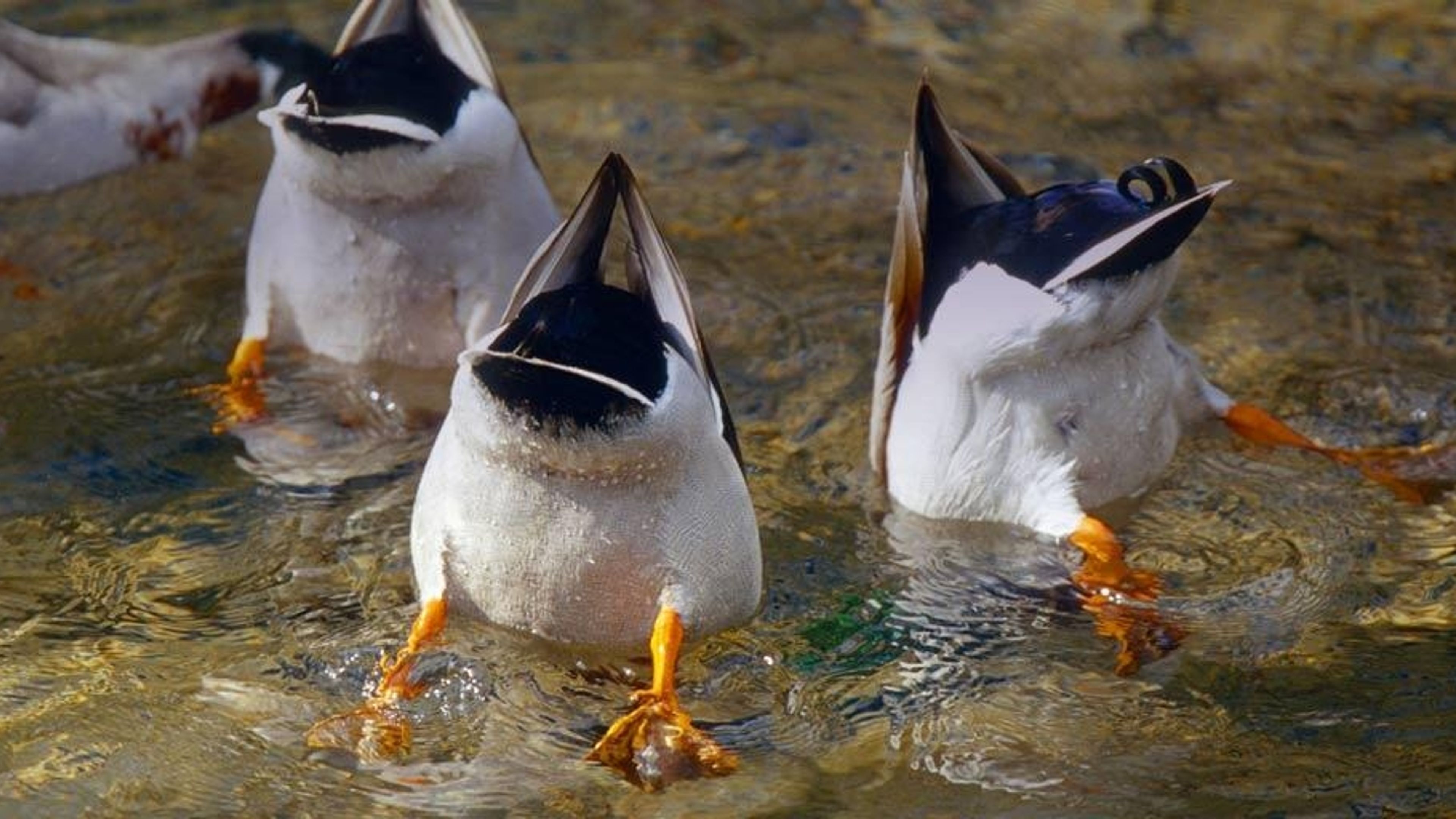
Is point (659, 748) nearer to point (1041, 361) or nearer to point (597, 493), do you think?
point (597, 493)

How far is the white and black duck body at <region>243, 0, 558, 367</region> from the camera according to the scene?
4949 millimetres

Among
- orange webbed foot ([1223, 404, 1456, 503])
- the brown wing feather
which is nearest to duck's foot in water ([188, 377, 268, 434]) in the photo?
the brown wing feather

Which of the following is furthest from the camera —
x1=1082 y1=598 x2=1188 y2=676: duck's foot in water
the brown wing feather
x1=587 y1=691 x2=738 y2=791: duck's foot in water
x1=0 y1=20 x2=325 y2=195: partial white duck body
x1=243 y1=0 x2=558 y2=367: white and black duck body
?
x1=0 y1=20 x2=325 y2=195: partial white duck body

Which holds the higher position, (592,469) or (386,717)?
(592,469)

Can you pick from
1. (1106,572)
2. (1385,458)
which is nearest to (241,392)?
(1106,572)

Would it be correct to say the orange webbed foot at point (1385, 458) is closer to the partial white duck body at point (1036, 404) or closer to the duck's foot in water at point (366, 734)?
the partial white duck body at point (1036, 404)

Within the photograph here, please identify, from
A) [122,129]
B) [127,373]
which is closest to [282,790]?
[127,373]

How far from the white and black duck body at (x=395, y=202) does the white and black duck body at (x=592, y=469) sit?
92cm

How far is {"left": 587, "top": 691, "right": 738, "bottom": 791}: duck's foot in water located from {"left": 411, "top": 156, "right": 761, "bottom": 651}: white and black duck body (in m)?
0.32

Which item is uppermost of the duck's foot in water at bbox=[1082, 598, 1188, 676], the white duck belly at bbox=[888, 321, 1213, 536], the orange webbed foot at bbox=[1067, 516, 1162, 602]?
the white duck belly at bbox=[888, 321, 1213, 536]

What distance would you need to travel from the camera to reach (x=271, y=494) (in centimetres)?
494

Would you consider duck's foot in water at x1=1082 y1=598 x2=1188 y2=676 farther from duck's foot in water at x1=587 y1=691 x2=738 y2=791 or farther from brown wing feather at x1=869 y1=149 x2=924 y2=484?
duck's foot in water at x1=587 y1=691 x2=738 y2=791

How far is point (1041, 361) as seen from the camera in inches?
177

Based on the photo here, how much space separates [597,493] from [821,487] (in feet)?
3.78
